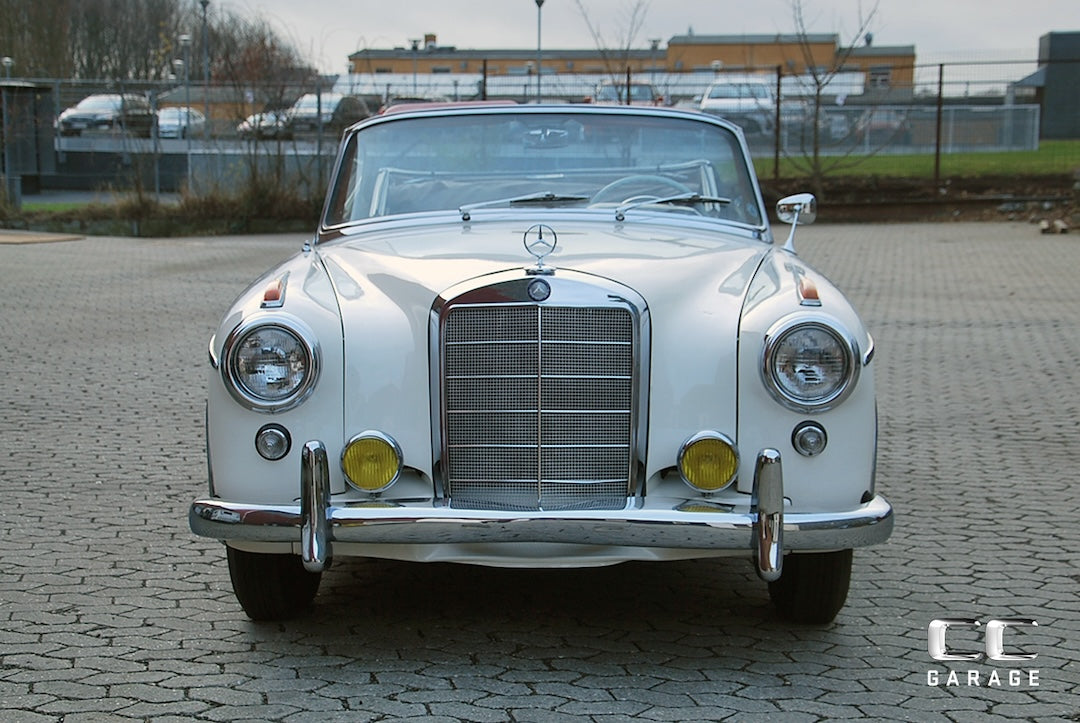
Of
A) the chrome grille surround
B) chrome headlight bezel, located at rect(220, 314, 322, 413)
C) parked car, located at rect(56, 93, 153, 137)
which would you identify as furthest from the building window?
chrome headlight bezel, located at rect(220, 314, 322, 413)

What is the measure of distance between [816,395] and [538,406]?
2.50ft

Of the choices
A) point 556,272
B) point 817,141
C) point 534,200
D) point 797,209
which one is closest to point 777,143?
point 817,141

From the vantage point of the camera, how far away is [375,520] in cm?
358

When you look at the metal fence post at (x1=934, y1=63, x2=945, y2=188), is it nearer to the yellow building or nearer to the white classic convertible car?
the yellow building

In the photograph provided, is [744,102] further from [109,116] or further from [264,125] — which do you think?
[109,116]

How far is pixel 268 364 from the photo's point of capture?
3.79m

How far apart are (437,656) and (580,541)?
25.7 inches

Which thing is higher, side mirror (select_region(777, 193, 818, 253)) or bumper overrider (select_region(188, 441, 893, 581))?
side mirror (select_region(777, 193, 818, 253))

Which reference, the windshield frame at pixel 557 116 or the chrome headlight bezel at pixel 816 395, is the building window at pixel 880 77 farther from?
the chrome headlight bezel at pixel 816 395

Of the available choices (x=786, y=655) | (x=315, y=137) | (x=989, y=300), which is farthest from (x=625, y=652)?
(x=315, y=137)

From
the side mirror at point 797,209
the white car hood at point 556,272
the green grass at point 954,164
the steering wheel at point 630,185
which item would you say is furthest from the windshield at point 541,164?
the green grass at point 954,164

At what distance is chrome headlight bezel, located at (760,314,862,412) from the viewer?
147 inches

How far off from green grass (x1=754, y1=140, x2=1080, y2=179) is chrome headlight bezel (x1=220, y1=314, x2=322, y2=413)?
20189mm

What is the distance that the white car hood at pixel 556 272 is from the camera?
3.75m
